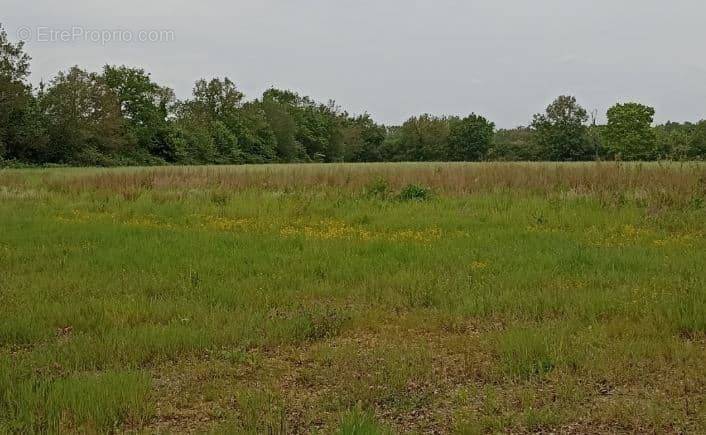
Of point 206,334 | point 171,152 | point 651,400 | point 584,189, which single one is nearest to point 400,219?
point 584,189

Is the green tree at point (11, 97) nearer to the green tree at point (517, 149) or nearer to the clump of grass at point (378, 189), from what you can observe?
the clump of grass at point (378, 189)

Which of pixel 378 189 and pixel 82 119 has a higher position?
pixel 82 119

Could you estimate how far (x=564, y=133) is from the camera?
83000 millimetres

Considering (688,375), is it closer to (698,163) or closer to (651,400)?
(651,400)

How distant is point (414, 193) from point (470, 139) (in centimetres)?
7425

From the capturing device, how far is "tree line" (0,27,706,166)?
52.7m

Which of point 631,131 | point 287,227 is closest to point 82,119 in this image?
point 287,227

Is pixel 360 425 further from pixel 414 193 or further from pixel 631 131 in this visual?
pixel 631 131

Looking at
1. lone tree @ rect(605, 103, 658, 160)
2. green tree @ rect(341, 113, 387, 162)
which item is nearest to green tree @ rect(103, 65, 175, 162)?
green tree @ rect(341, 113, 387, 162)

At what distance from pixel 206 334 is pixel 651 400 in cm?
396

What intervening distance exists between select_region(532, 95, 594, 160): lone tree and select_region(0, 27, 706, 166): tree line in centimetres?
15

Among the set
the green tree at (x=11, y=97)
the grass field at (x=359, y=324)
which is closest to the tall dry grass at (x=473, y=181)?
the grass field at (x=359, y=324)

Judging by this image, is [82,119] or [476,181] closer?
[476,181]

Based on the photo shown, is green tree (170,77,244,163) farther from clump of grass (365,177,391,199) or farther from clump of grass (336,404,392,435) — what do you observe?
clump of grass (336,404,392,435)
